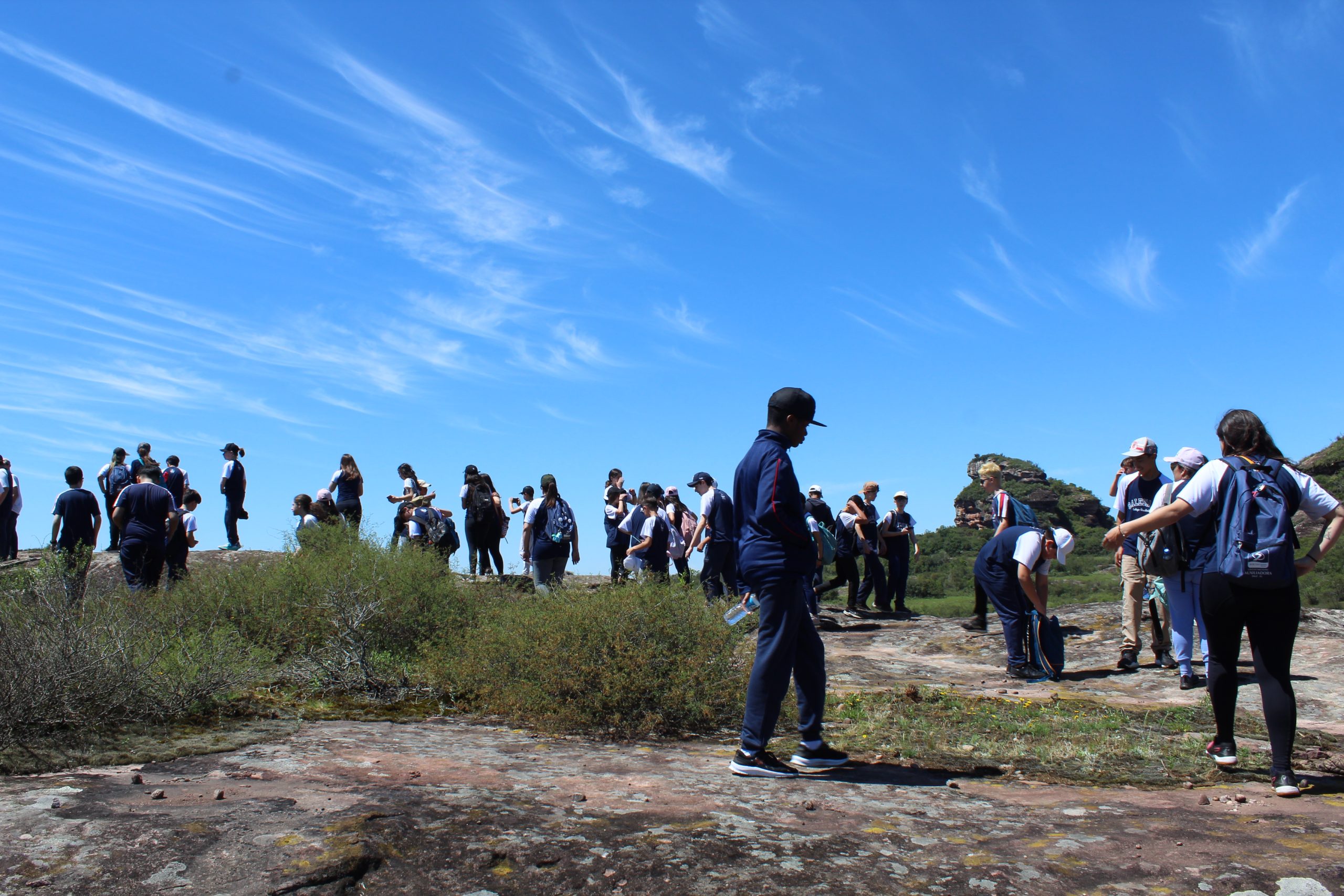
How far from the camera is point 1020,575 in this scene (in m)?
7.89

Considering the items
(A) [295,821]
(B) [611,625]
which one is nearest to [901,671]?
(B) [611,625]

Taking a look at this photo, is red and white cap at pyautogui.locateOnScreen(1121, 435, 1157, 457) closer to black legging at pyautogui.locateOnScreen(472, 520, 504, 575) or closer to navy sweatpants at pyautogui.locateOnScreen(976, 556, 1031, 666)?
navy sweatpants at pyautogui.locateOnScreen(976, 556, 1031, 666)

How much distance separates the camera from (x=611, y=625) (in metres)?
6.12

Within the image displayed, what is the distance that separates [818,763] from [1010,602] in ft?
13.2

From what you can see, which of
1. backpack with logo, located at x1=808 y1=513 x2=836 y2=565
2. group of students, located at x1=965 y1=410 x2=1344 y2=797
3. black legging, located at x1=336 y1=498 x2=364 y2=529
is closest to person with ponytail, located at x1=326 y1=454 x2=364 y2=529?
black legging, located at x1=336 y1=498 x2=364 y2=529

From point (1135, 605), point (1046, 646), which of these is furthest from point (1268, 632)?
point (1135, 605)

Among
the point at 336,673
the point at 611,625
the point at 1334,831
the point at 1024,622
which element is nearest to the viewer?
the point at 1334,831

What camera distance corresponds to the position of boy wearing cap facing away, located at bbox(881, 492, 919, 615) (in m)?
13.3

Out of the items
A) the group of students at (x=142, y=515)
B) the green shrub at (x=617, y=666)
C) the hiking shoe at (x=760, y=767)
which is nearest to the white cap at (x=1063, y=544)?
the green shrub at (x=617, y=666)

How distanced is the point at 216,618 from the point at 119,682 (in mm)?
3324

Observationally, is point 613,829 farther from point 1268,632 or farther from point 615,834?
point 1268,632

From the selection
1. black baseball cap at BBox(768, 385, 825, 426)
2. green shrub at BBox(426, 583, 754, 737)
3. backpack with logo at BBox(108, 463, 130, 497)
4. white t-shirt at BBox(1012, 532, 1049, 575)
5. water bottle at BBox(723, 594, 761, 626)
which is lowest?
green shrub at BBox(426, 583, 754, 737)

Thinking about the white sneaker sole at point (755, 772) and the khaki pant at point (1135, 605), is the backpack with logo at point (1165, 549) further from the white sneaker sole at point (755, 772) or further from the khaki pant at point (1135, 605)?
the white sneaker sole at point (755, 772)

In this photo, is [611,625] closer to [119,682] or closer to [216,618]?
[119,682]
